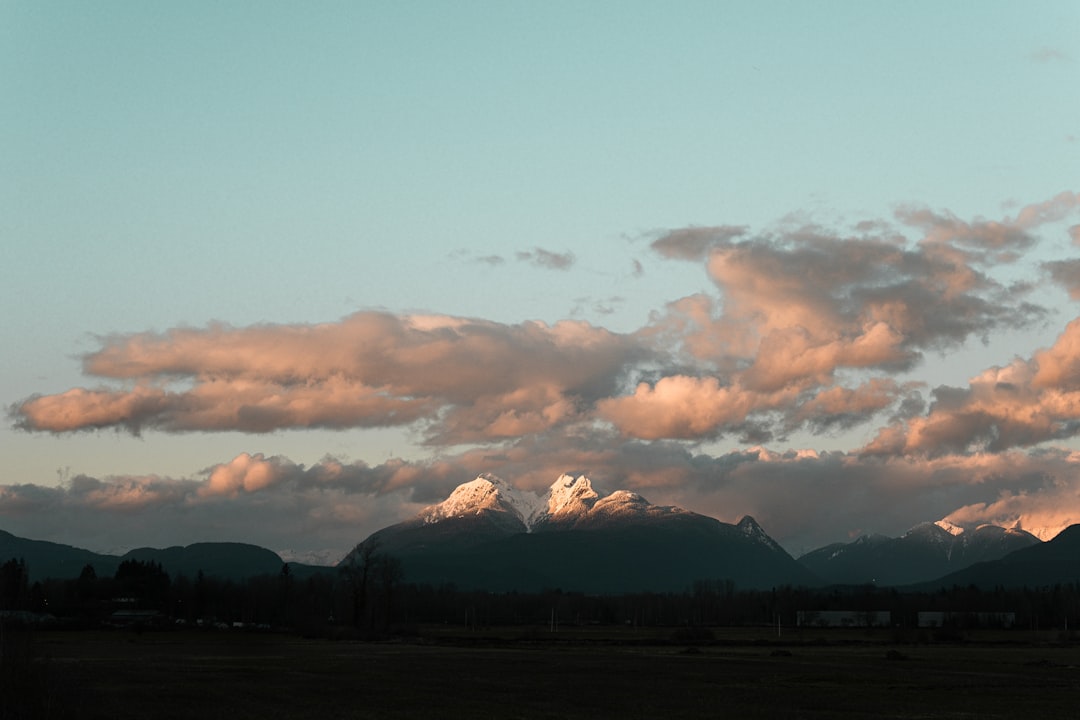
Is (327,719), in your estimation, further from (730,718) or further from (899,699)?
(899,699)

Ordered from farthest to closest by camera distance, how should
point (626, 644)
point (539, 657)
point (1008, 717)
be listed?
1. point (626, 644)
2. point (539, 657)
3. point (1008, 717)

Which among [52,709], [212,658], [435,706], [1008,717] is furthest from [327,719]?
[212,658]

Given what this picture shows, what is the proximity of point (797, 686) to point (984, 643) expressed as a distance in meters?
115

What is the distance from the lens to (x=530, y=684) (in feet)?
269

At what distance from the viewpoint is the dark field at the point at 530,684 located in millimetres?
60344

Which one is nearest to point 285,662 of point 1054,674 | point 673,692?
point 673,692

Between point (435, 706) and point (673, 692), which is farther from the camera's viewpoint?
point (673, 692)

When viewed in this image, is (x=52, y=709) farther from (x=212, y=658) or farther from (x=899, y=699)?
(x=212, y=658)

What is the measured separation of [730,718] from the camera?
193ft

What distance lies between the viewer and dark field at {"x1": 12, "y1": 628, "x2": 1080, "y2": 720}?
60344 millimetres

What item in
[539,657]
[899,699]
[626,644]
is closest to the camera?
[899,699]

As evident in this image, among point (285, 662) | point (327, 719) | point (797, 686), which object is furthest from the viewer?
point (285, 662)

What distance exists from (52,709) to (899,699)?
49.5 metres

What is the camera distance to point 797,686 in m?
82.3
